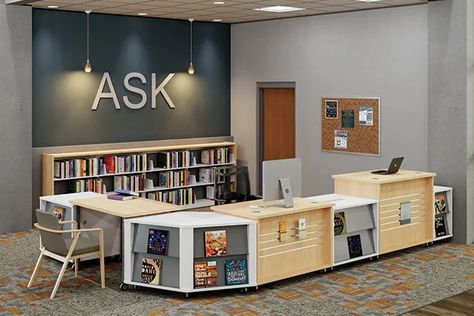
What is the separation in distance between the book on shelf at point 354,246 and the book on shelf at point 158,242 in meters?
2.26

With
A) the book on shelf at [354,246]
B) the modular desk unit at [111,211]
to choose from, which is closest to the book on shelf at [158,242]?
the modular desk unit at [111,211]

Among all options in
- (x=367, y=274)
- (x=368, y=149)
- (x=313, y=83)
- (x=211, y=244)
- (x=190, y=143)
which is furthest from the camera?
(x=190, y=143)

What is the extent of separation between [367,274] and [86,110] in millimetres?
5156

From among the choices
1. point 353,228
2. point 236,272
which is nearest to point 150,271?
point 236,272

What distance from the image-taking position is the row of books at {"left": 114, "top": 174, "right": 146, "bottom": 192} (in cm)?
1098

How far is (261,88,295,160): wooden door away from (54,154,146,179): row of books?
7.42ft

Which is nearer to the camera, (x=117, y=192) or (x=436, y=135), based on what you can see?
(x=117, y=192)

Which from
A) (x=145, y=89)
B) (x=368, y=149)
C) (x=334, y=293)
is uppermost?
(x=145, y=89)

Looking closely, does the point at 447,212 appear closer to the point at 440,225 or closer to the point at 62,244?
the point at 440,225

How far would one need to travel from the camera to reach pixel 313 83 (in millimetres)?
11188

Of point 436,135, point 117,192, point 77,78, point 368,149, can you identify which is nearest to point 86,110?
point 77,78

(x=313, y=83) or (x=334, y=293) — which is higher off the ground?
(x=313, y=83)

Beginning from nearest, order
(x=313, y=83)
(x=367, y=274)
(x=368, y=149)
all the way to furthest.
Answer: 1. (x=367, y=274)
2. (x=368, y=149)
3. (x=313, y=83)

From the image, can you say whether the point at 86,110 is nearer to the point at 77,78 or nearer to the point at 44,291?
the point at 77,78
